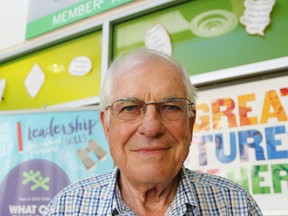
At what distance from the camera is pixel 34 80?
2424mm

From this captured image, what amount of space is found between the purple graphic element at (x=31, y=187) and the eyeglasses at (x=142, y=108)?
0.86 meters

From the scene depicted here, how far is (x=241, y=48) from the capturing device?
5.56 ft

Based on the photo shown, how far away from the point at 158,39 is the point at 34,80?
0.96 metres

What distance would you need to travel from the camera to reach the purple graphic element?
5.42 feet

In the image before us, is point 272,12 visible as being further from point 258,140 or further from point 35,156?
point 35,156

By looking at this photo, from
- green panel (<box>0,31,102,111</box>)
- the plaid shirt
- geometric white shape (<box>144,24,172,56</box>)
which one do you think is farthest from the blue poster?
the plaid shirt

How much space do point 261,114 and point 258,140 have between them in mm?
116

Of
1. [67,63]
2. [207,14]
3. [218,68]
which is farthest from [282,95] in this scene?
[67,63]

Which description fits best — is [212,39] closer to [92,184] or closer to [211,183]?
[211,183]

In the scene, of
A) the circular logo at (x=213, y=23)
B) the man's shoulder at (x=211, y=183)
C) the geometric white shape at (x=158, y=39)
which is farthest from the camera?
the geometric white shape at (x=158, y=39)

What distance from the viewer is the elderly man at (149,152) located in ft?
2.99

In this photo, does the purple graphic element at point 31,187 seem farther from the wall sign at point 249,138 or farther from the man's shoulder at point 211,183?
the man's shoulder at point 211,183

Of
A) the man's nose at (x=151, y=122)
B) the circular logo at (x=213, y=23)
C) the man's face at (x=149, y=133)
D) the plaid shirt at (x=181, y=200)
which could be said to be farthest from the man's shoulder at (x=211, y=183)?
the circular logo at (x=213, y=23)

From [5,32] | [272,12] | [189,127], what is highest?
[5,32]
